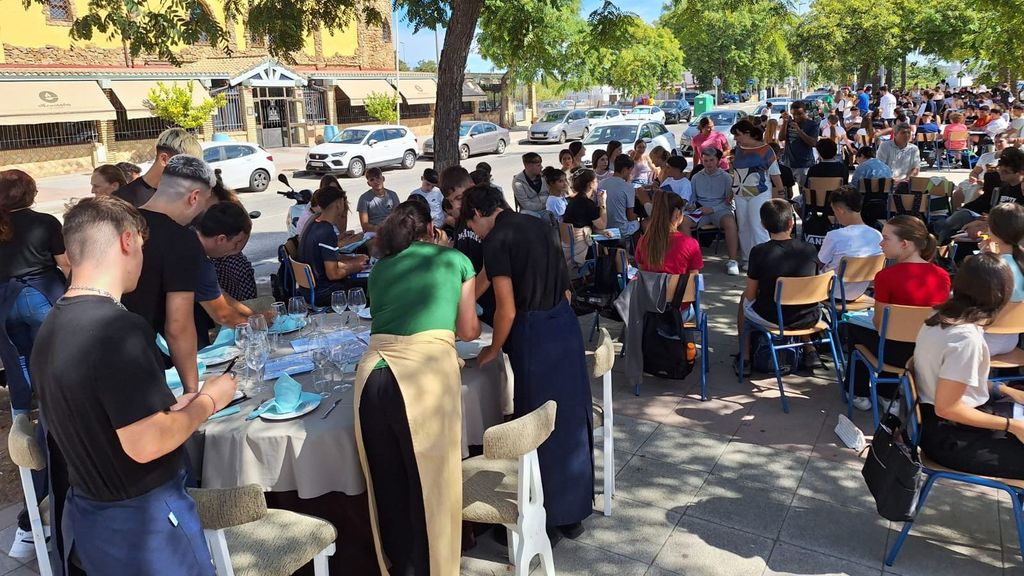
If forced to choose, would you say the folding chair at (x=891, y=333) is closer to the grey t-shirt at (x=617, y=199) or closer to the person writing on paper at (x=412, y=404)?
the person writing on paper at (x=412, y=404)

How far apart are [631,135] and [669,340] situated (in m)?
14.7

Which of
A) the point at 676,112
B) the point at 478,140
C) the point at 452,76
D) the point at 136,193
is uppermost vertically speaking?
the point at 676,112

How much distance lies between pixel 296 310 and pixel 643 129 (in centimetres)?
1620

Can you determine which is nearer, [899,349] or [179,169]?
[179,169]

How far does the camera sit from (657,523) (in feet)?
13.4

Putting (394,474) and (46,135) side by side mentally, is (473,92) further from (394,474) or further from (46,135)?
(394,474)

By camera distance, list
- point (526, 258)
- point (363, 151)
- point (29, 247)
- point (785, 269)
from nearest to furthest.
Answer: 1. point (526, 258)
2. point (29, 247)
3. point (785, 269)
4. point (363, 151)

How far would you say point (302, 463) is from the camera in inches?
124

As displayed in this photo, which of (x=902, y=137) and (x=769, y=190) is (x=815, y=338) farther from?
(x=902, y=137)

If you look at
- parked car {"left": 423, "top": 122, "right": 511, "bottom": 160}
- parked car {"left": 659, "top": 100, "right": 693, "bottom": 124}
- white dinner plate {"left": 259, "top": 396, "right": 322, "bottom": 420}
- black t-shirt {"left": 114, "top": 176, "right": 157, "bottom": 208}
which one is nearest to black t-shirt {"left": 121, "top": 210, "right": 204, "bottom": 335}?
white dinner plate {"left": 259, "top": 396, "right": 322, "bottom": 420}

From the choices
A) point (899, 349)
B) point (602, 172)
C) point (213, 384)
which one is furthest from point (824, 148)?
point (213, 384)

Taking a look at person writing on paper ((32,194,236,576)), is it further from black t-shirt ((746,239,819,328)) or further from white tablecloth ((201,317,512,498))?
black t-shirt ((746,239,819,328))

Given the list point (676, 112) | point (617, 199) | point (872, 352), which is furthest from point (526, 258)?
point (676, 112)

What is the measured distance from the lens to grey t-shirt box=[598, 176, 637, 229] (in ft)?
28.7
